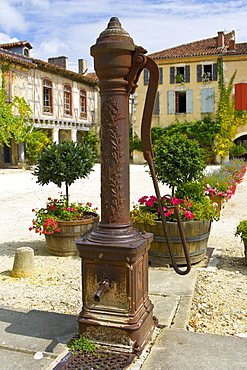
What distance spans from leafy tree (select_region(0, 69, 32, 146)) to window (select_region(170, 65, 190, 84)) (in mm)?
10170

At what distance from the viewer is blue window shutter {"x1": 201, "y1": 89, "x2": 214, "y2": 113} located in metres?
26.8

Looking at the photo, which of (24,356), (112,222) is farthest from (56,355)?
(112,222)

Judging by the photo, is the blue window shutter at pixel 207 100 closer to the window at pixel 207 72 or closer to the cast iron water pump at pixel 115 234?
the window at pixel 207 72

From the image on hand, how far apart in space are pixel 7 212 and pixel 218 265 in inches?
226

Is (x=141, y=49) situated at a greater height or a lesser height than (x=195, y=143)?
greater

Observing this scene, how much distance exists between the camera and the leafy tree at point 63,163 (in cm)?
574

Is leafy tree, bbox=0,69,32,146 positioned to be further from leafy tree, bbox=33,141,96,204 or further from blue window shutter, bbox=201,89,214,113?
leafy tree, bbox=33,141,96,204

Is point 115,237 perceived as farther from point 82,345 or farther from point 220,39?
point 220,39

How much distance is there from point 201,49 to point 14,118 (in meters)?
13.7

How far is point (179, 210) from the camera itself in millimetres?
4867

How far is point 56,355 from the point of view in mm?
2596

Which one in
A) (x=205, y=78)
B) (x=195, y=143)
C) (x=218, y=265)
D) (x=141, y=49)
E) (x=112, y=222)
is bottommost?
(x=218, y=265)

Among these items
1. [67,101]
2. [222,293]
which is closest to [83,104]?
[67,101]

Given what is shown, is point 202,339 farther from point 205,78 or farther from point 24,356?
point 205,78
